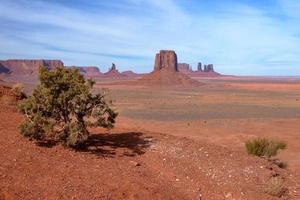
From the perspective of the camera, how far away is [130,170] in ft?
34.6

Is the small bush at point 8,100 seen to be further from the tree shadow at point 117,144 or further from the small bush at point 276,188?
the small bush at point 276,188

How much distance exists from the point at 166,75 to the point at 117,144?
13396 centimetres

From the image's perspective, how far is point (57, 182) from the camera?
9.12 meters

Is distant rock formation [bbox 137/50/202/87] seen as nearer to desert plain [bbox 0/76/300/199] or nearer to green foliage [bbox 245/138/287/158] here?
green foliage [bbox 245/138/287/158]

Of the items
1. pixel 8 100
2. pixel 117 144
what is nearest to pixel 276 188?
pixel 117 144

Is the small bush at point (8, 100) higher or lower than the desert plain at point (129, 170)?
higher

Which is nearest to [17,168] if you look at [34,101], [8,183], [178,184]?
[8,183]

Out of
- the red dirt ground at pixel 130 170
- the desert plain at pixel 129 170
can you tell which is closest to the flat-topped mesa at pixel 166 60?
the desert plain at pixel 129 170

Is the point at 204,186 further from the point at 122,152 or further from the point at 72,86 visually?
the point at 72,86

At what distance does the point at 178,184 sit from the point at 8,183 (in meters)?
3.76

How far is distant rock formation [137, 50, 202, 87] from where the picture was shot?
137 m

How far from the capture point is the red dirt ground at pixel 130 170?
905 centimetres

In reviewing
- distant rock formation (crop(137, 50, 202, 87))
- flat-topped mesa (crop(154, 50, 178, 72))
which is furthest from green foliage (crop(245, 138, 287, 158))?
flat-topped mesa (crop(154, 50, 178, 72))

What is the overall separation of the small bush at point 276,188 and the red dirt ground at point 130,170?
0.54ft
